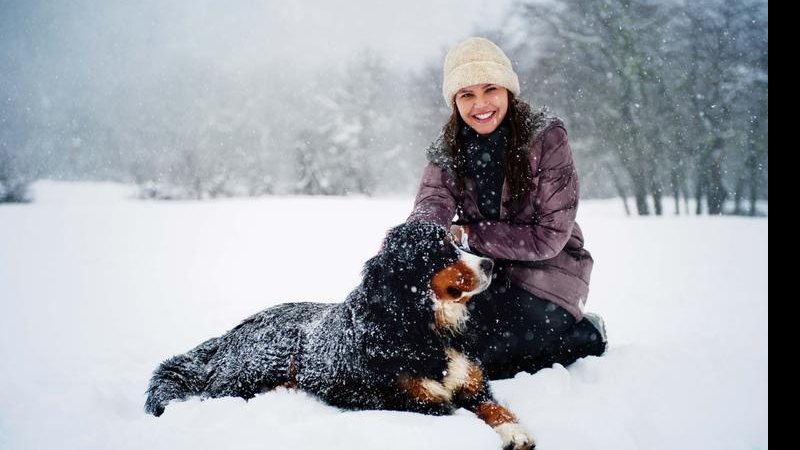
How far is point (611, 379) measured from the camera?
98.2 inches

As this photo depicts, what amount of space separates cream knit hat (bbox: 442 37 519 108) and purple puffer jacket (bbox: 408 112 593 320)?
30 centimetres

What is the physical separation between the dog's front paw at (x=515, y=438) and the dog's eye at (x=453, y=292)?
68 cm

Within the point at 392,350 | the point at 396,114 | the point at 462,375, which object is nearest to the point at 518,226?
the point at 462,375

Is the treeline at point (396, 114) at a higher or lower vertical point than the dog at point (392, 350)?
higher

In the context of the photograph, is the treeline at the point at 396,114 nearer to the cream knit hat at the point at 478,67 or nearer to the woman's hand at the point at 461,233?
the cream knit hat at the point at 478,67

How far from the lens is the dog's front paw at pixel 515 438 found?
75.6 inches

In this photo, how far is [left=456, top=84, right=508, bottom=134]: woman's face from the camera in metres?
2.82

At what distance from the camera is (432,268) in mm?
2357

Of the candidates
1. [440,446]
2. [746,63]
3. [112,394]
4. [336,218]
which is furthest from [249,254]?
[746,63]

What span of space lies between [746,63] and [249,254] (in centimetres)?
1604

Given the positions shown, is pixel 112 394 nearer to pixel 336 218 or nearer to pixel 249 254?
pixel 249 254

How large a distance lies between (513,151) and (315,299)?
152 inches

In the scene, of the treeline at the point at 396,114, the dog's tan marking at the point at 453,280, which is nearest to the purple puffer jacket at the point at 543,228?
the dog's tan marking at the point at 453,280

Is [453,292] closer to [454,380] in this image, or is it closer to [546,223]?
[454,380]
